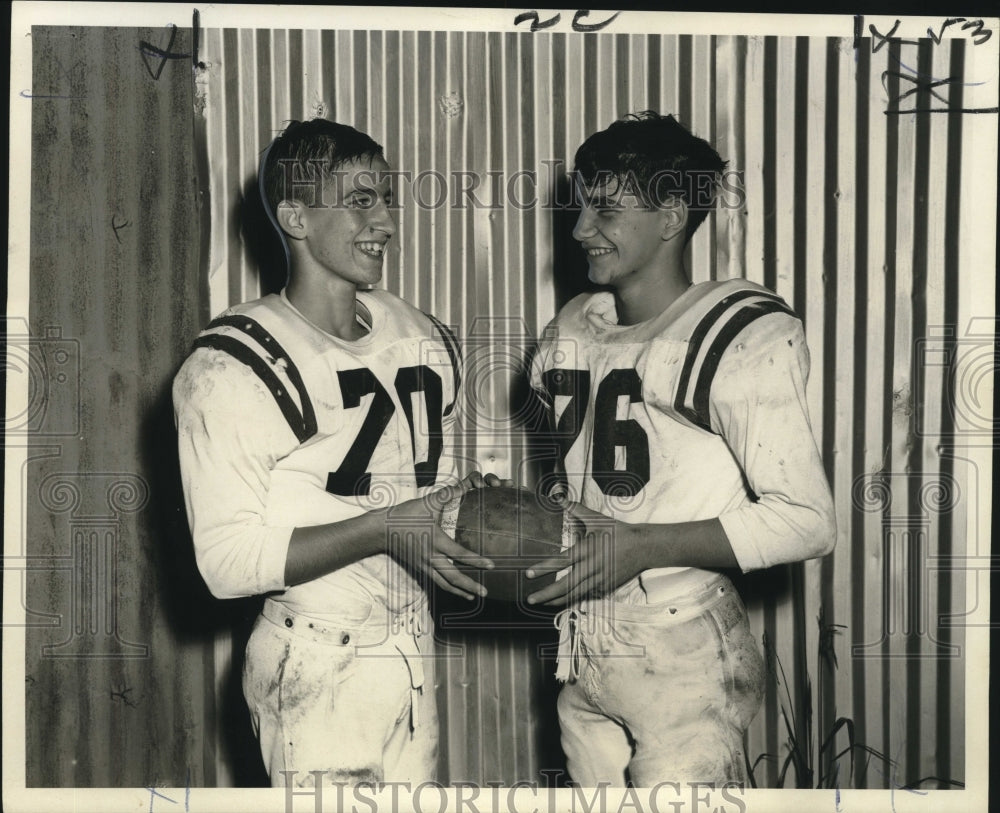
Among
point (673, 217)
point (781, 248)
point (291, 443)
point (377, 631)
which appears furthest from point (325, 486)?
point (781, 248)

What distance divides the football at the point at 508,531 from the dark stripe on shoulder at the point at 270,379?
484mm

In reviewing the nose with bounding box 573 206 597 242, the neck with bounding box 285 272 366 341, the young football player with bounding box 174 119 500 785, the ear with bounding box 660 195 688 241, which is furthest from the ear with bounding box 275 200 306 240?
the ear with bounding box 660 195 688 241

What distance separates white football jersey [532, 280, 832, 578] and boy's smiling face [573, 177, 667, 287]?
15 centimetres

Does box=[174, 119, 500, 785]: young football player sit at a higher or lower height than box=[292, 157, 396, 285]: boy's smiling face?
lower

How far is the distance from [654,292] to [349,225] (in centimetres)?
87

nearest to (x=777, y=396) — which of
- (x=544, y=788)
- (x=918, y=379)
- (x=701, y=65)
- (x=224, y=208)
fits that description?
(x=918, y=379)

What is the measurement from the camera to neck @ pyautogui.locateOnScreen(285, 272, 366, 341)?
11.3 ft

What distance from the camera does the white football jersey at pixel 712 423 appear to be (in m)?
3.33

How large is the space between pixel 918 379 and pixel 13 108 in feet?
9.24

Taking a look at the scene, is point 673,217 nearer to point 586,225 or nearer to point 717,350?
point 586,225

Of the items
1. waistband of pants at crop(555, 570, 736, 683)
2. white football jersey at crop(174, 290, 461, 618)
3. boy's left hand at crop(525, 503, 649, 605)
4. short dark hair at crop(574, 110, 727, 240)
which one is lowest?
waistband of pants at crop(555, 570, 736, 683)

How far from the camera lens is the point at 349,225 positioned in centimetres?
348

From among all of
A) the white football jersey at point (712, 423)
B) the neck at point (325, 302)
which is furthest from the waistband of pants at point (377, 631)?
the neck at point (325, 302)

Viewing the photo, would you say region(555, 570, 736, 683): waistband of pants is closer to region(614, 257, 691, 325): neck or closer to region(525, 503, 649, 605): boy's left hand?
region(525, 503, 649, 605): boy's left hand
